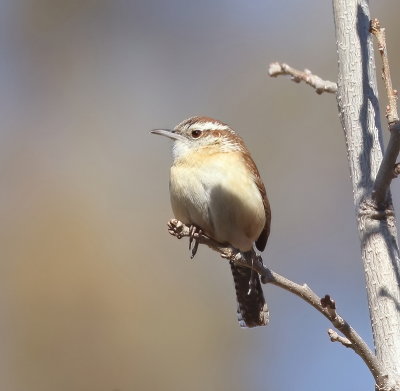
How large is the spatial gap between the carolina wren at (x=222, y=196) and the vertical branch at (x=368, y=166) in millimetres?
1382

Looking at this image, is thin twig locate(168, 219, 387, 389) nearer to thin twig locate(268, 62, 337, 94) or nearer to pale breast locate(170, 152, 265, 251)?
thin twig locate(268, 62, 337, 94)

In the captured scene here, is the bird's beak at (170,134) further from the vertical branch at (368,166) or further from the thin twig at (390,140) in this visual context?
the thin twig at (390,140)

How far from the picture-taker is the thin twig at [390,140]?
238 centimetres

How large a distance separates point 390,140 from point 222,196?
5.84 ft

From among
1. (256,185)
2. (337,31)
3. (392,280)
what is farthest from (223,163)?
(392,280)

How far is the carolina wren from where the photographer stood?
4094 millimetres

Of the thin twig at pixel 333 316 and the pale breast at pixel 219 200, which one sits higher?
the pale breast at pixel 219 200

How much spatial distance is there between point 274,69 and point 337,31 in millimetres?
320

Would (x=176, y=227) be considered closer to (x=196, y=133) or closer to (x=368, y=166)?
(x=368, y=166)

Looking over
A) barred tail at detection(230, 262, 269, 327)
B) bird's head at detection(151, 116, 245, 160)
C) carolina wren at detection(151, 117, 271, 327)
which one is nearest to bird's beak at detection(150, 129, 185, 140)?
bird's head at detection(151, 116, 245, 160)

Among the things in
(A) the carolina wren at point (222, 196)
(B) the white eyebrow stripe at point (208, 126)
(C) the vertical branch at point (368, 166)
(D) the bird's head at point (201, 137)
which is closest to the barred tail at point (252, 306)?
(A) the carolina wren at point (222, 196)

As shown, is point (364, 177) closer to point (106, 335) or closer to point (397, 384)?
point (397, 384)

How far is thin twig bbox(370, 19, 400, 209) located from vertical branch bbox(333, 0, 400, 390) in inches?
2.3

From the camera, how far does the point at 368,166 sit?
2668 mm
